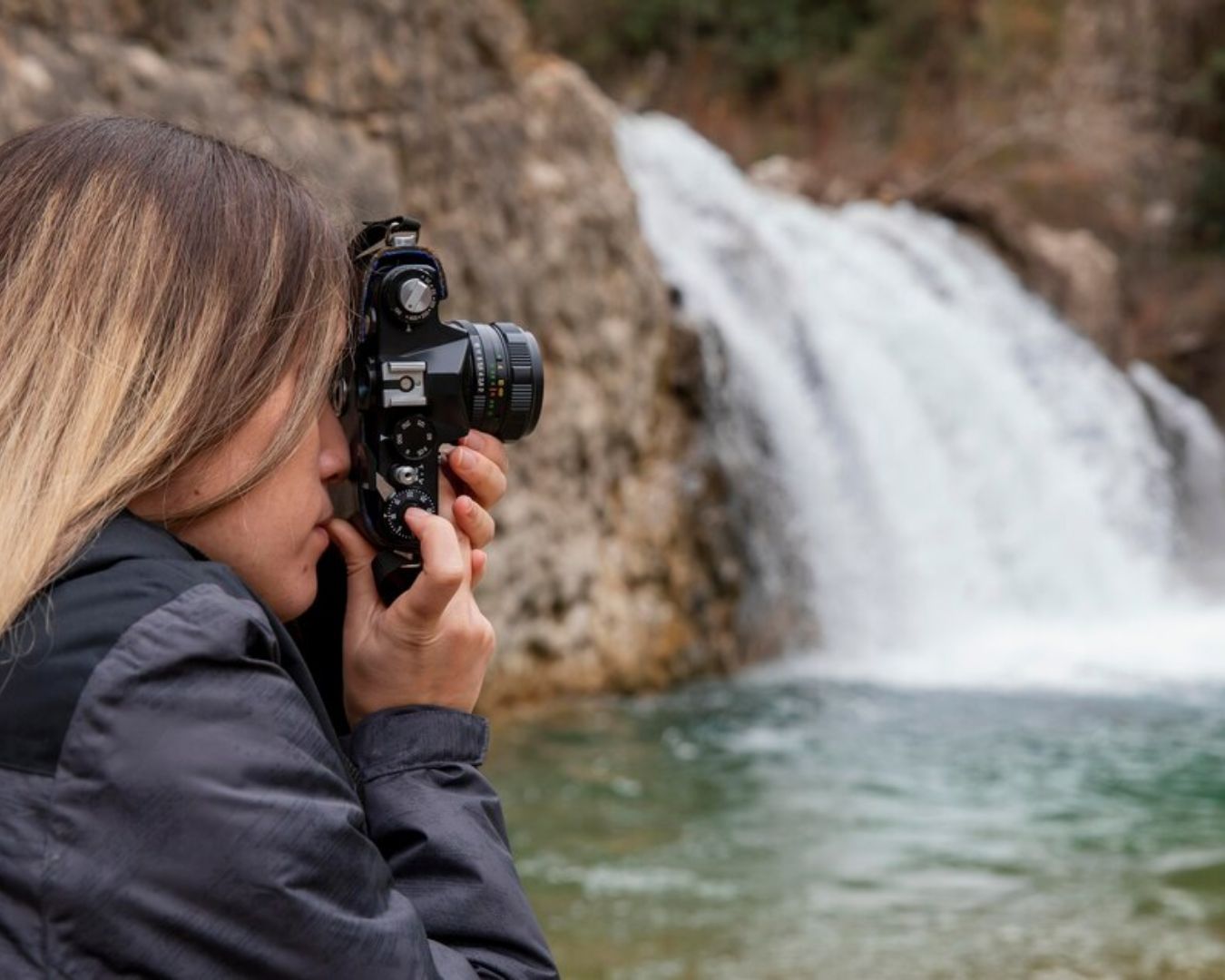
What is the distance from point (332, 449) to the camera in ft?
4.35

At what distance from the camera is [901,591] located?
9.35 m

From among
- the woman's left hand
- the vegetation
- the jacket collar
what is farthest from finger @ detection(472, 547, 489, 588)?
the vegetation

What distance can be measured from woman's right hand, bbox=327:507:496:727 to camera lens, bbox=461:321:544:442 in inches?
5.7

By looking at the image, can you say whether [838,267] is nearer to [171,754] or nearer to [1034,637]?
[1034,637]

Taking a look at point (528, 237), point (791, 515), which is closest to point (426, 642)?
point (528, 237)

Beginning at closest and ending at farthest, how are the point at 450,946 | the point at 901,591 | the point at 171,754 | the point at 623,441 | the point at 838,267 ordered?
1. the point at 171,754
2. the point at 450,946
3. the point at 623,441
4. the point at 901,591
5. the point at 838,267

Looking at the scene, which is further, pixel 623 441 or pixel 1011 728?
pixel 623 441

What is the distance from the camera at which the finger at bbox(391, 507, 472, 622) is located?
125 centimetres

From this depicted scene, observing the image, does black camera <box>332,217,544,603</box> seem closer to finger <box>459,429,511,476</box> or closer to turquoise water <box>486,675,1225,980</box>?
finger <box>459,429,511,476</box>

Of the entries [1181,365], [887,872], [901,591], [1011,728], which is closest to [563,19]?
[1181,365]

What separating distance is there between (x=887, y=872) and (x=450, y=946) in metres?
3.51

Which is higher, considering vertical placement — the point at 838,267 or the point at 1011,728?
the point at 838,267

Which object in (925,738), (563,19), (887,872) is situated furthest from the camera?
(563,19)

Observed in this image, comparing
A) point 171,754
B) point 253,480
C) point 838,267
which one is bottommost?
point 171,754
